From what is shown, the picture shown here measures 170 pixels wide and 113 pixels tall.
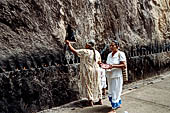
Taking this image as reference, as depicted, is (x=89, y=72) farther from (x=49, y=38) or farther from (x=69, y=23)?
(x=69, y=23)

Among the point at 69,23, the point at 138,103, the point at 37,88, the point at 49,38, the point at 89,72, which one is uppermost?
the point at 69,23

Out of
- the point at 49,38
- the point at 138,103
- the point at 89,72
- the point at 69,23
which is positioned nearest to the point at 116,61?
the point at 89,72

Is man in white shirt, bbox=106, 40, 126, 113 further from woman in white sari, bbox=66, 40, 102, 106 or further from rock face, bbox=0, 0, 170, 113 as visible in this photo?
rock face, bbox=0, 0, 170, 113

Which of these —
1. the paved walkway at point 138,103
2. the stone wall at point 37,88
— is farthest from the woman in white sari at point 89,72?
the stone wall at point 37,88

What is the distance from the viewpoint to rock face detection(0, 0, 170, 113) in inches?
128

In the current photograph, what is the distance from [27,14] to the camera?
3541 mm

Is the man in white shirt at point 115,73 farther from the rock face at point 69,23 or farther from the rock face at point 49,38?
the rock face at point 69,23

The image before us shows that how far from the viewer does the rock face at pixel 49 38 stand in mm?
3248

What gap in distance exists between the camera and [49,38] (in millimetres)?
3865

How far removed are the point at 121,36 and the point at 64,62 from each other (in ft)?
8.33

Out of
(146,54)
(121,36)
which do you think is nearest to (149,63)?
(146,54)

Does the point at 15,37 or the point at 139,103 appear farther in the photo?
the point at 139,103

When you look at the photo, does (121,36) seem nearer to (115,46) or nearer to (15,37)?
(115,46)

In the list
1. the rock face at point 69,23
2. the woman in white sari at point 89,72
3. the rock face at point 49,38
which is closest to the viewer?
the rock face at point 49,38
